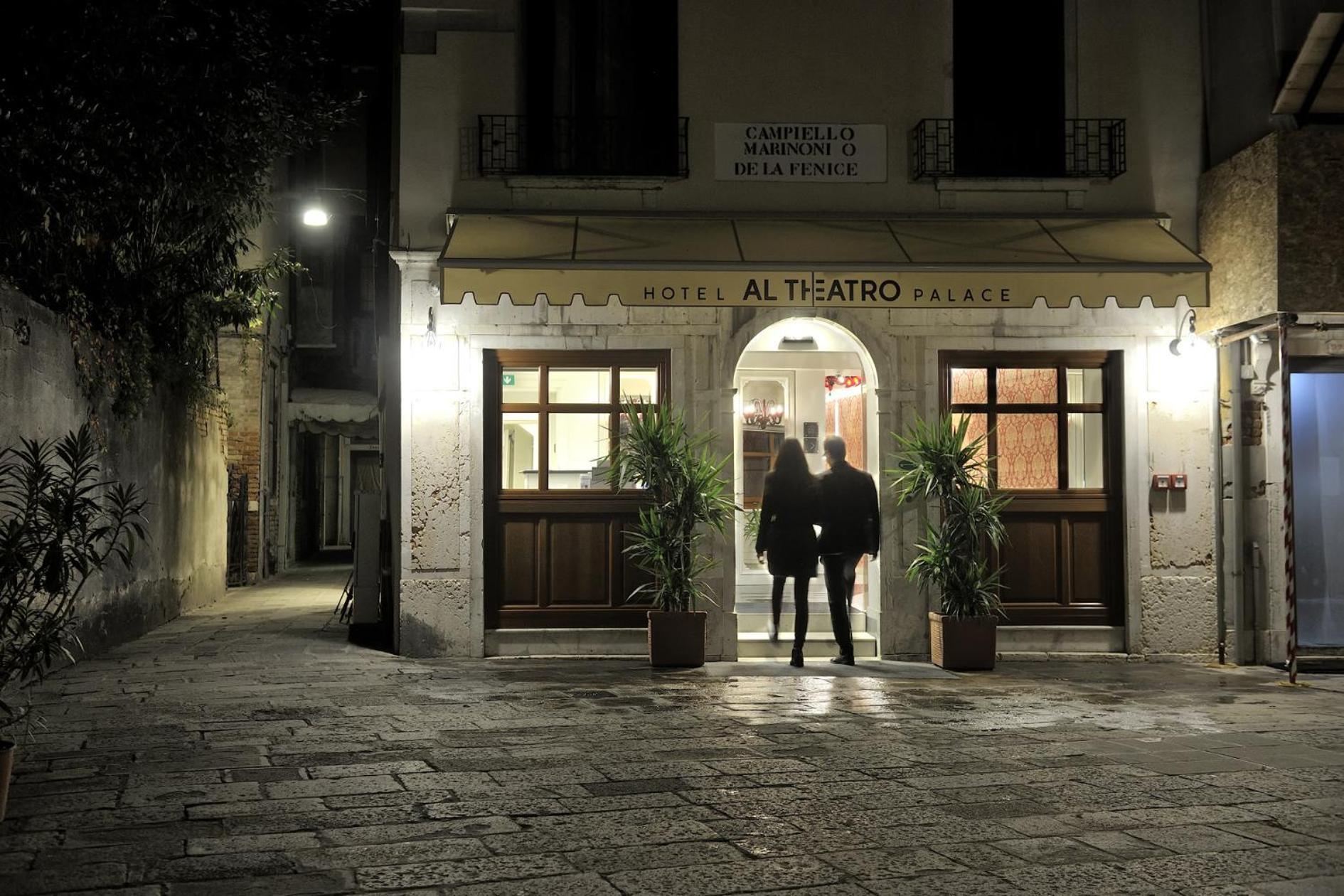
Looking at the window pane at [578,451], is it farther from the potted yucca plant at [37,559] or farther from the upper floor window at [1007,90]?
the potted yucca plant at [37,559]

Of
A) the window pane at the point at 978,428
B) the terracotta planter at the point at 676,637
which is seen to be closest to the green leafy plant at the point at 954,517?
the window pane at the point at 978,428

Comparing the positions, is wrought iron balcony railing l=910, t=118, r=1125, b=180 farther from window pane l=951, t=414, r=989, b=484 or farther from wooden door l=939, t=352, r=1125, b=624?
window pane l=951, t=414, r=989, b=484

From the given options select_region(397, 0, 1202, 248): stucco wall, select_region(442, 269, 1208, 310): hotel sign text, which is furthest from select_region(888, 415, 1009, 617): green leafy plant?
select_region(397, 0, 1202, 248): stucco wall

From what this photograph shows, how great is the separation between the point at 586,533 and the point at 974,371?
3.75 m

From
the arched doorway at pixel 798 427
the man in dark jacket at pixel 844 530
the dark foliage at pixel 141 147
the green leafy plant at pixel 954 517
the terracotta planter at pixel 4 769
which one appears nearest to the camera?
the terracotta planter at pixel 4 769

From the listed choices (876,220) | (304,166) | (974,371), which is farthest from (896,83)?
(304,166)

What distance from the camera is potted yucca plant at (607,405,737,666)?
10.5 m

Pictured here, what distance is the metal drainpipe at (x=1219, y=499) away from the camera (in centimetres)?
1116

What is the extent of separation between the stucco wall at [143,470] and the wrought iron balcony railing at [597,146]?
4.02 metres

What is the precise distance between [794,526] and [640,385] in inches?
75.4

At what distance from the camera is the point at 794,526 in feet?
34.9

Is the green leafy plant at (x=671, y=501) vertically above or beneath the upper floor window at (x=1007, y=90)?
beneath

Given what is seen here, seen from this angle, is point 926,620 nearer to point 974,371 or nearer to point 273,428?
point 974,371

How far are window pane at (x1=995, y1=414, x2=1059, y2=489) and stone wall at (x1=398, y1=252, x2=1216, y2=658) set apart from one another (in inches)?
24.7
